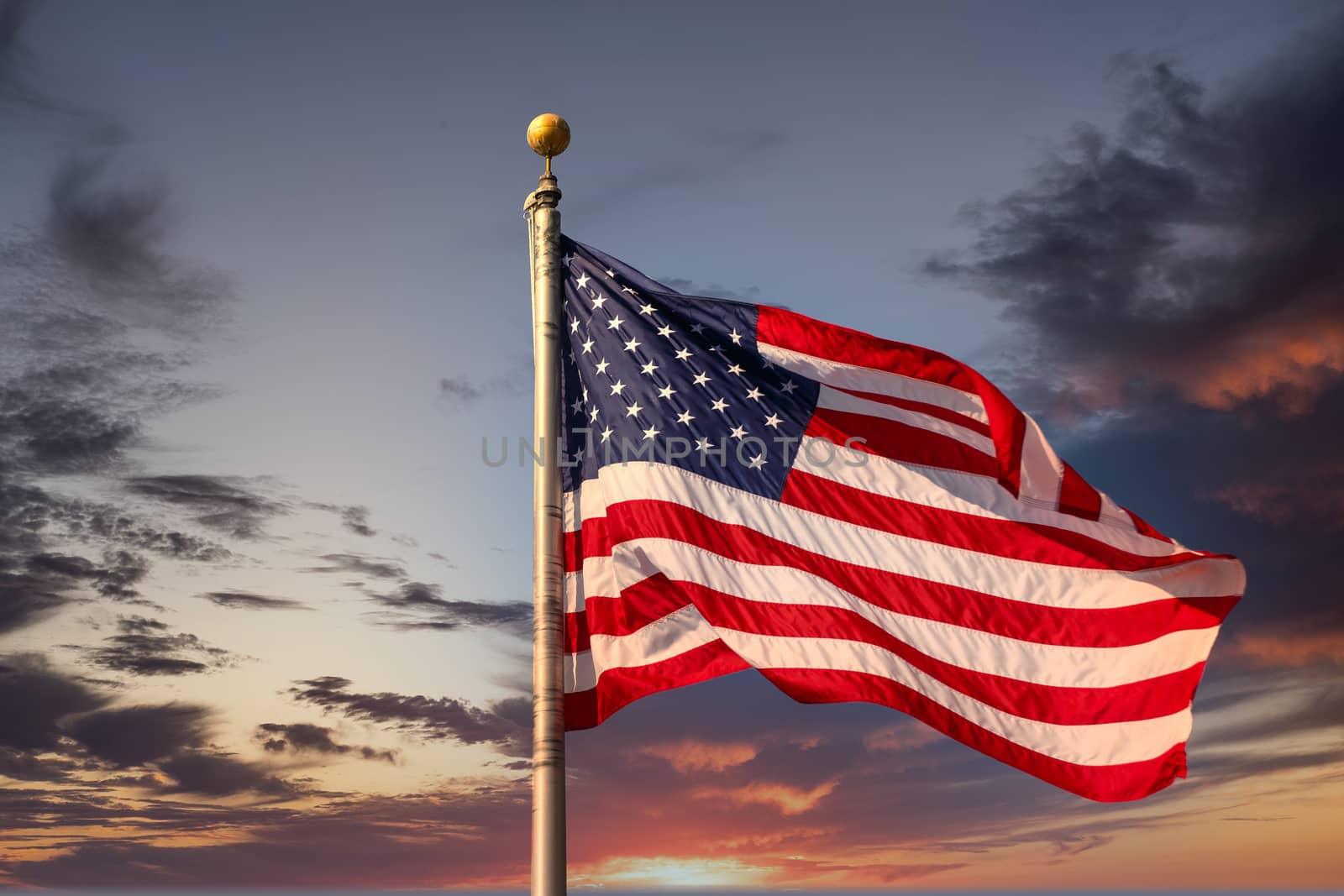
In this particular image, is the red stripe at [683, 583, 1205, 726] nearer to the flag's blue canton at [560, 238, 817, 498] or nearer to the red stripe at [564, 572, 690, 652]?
the red stripe at [564, 572, 690, 652]

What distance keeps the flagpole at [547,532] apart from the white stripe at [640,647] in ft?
1.85

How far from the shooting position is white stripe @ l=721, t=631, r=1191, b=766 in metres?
11.1

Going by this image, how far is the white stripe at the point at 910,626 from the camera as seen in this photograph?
37.3ft

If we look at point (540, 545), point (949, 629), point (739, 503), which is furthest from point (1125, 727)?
point (540, 545)

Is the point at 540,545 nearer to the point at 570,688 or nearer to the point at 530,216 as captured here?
the point at 570,688

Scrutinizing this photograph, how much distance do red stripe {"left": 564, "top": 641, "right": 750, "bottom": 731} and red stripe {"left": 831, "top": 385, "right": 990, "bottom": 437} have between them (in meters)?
3.15

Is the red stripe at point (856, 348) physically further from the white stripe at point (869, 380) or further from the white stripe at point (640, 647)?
the white stripe at point (640, 647)

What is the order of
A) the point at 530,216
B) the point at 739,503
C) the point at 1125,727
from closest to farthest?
the point at 1125,727, the point at 739,503, the point at 530,216

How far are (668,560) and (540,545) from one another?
1.34 meters

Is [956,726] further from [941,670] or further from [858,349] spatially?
[858,349]

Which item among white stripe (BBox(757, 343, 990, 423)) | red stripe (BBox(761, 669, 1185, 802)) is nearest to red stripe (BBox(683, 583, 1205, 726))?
red stripe (BBox(761, 669, 1185, 802))

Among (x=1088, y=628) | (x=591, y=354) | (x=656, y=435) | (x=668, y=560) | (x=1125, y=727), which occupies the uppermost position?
(x=591, y=354)

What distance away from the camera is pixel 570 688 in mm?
11352

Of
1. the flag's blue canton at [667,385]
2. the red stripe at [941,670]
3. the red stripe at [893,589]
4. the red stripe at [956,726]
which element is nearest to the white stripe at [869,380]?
the flag's blue canton at [667,385]
